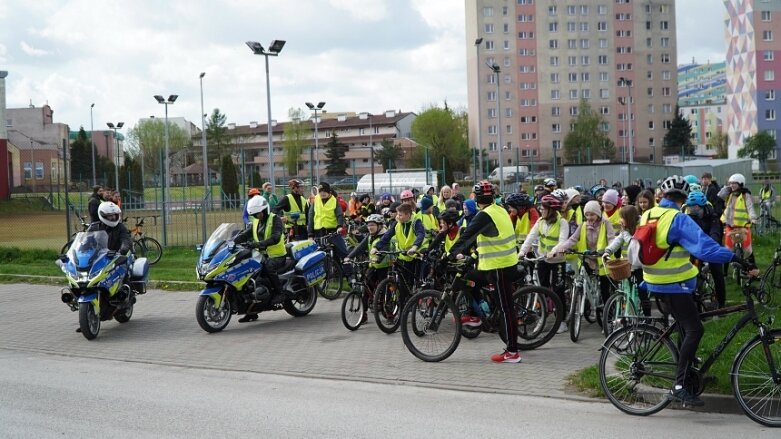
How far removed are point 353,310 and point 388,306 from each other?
23.9 inches

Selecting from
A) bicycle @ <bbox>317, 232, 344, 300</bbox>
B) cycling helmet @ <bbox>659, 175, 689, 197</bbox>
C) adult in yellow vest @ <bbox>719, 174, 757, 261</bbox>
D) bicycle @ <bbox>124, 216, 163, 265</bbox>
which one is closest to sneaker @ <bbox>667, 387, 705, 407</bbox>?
cycling helmet @ <bbox>659, 175, 689, 197</bbox>

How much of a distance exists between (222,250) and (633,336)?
6496 mm

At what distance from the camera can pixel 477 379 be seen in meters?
8.52

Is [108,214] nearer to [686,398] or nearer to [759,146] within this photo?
[686,398]

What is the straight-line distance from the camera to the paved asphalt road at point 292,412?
662 cm

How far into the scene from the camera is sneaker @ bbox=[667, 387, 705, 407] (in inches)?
268

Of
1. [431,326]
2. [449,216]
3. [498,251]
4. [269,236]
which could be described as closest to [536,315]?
[498,251]

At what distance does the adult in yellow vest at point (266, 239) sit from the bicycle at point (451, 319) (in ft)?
11.2

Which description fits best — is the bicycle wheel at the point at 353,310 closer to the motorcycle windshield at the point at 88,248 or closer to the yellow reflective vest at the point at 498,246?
the yellow reflective vest at the point at 498,246

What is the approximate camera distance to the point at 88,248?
1187 centimetres

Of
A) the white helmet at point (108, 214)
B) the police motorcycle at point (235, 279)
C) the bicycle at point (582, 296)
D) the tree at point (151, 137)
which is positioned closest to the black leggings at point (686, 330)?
the bicycle at point (582, 296)

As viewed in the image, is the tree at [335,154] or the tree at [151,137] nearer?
the tree at [335,154]

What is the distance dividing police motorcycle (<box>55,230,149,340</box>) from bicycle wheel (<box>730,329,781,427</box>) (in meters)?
8.31

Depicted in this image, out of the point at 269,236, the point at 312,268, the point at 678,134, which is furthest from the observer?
the point at 678,134
